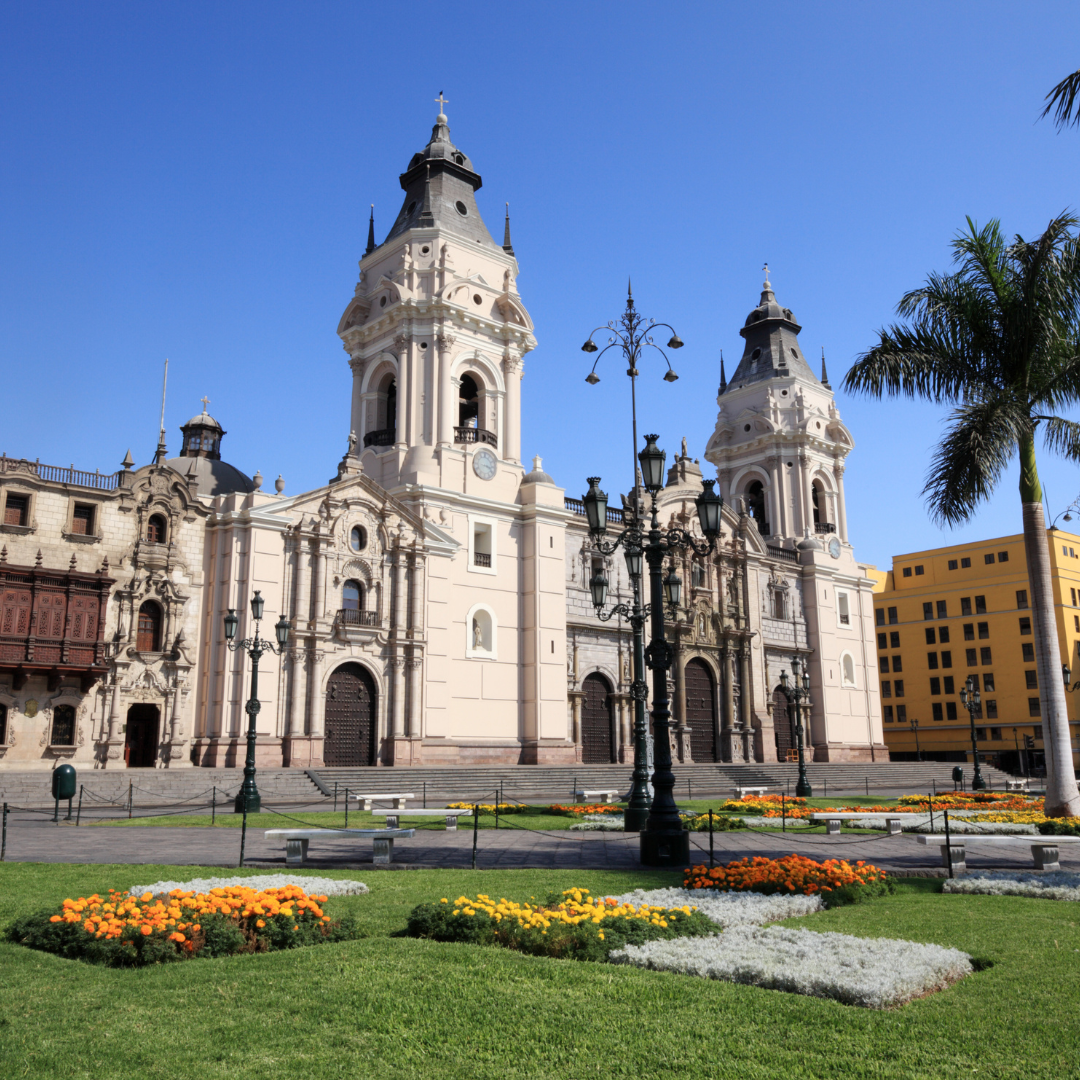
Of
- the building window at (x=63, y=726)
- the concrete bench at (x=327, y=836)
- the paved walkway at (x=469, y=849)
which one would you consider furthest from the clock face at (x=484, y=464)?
the concrete bench at (x=327, y=836)

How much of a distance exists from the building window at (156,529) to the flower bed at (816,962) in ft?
94.2

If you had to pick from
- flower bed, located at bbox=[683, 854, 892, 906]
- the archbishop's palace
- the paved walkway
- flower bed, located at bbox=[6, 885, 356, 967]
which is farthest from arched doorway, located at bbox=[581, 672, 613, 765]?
flower bed, located at bbox=[6, 885, 356, 967]

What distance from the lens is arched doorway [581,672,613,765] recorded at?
43.5m

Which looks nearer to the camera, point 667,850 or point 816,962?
point 816,962

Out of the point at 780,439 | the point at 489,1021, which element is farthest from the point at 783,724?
the point at 489,1021

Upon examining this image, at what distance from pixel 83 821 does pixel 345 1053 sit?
60.7 feet

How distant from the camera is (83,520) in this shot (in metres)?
31.5

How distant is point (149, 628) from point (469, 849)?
20.9 m

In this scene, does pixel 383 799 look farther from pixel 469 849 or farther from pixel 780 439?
pixel 780 439

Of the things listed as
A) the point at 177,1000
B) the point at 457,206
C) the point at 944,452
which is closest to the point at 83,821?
the point at 177,1000

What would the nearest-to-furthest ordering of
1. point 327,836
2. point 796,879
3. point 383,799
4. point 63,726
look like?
1. point 796,879
2. point 327,836
3. point 383,799
4. point 63,726

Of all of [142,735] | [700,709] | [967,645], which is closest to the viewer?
[142,735]

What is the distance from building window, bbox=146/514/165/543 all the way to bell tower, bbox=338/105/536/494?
8624 mm

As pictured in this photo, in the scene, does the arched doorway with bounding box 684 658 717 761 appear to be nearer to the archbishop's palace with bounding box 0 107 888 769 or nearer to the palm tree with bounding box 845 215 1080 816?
the archbishop's palace with bounding box 0 107 888 769
